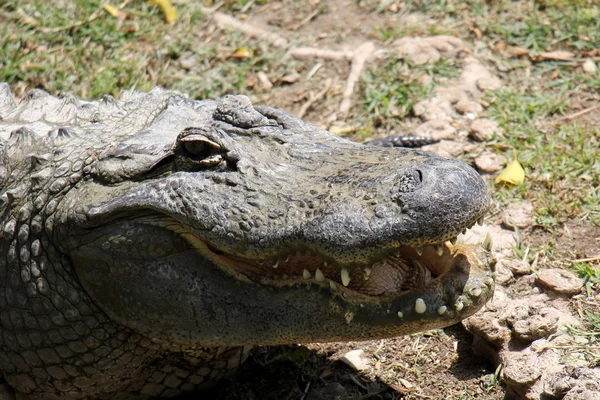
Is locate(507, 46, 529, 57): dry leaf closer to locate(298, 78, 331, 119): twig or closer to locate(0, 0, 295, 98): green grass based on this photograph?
locate(298, 78, 331, 119): twig

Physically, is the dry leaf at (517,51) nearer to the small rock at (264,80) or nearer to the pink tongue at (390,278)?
the small rock at (264,80)

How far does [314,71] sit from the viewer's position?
19.5 ft

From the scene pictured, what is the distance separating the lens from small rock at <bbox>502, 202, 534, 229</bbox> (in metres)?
4.45

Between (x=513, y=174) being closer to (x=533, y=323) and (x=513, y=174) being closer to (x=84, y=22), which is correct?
(x=533, y=323)

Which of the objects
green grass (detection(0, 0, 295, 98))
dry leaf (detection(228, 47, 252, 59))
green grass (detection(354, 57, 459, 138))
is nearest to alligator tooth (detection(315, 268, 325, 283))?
green grass (detection(354, 57, 459, 138))

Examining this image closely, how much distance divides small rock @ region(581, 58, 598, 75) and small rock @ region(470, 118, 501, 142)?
813mm

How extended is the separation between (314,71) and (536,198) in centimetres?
205

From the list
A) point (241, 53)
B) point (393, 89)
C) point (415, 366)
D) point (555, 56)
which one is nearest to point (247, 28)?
point (241, 53)

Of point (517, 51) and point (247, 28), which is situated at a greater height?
point (247, 28)

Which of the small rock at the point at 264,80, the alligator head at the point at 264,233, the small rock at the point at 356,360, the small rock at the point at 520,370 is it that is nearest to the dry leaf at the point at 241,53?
the small rock at the point at 264,80

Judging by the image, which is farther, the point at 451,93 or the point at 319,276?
the point at 451,93

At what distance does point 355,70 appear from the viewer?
19.2 feet

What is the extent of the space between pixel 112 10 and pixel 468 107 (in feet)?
9.59

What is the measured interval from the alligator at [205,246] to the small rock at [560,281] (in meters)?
0.91
